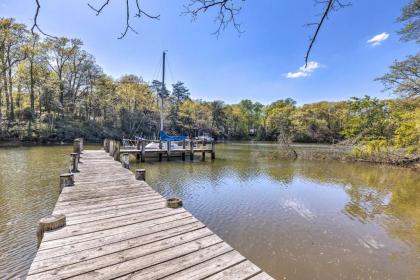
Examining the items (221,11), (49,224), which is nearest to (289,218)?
(49,224)

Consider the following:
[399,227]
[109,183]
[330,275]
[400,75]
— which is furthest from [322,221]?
[400,75]

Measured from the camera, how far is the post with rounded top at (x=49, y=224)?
2928 mm

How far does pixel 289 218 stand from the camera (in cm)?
634

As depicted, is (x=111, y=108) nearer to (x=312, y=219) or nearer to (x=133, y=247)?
(x=312, y=219)

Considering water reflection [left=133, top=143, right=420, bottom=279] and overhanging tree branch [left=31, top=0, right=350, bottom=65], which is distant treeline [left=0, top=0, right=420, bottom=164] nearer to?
water reflection [left=133, top=143, right=420, bottom=279]

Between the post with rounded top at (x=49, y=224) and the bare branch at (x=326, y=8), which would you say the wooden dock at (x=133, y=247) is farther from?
the bare branch at (x=326, y=8)

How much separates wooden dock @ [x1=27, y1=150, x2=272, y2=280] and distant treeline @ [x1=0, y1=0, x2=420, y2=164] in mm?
12971

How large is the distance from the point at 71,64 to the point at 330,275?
124 ft

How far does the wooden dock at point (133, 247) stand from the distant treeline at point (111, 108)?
1297 centimetres

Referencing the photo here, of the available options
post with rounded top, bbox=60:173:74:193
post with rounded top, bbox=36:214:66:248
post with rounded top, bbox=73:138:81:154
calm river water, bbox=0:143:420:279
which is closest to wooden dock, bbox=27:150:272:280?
post with rounded top, bbox=36:214:66:248

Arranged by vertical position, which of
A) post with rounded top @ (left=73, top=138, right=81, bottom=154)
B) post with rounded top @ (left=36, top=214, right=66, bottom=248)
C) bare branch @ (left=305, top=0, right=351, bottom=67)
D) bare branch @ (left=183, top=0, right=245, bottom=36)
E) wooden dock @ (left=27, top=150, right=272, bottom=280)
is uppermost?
bare branch @ (left=183, top=0, right=245, bottom=36)

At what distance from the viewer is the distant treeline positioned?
13.8m

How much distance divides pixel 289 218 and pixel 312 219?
2.16 feet

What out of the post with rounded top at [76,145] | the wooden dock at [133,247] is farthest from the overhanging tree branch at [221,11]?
the post with rounded top at [76,145]
